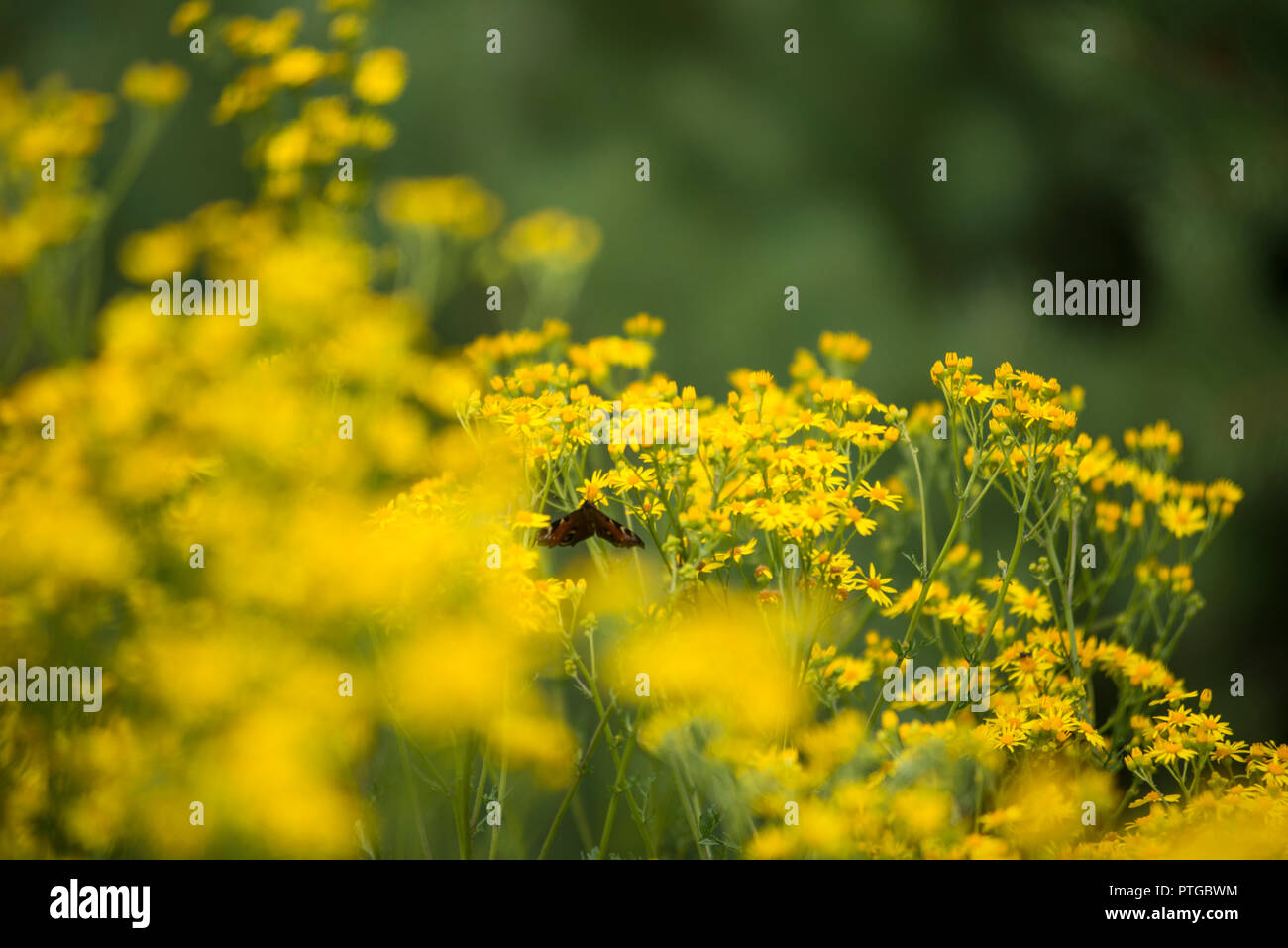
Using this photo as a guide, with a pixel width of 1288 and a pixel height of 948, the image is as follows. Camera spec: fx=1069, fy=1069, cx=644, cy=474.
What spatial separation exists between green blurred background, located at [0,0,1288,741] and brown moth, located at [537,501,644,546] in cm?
39

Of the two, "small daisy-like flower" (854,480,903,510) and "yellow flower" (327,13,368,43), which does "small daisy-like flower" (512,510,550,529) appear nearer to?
"small daisy-like flower" (854,480,903,510)

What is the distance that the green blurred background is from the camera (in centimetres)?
122

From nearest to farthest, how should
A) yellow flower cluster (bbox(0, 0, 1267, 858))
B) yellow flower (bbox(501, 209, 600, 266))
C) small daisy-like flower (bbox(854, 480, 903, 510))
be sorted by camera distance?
yellow flower cluster (bbox(0, 0, 1267, 858)) → small daisy-like flower (bbox(854, 480, 903, 510)) → yellow flower (bbox(501, 209, 600, 266))

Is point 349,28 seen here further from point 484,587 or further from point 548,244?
point 484,587

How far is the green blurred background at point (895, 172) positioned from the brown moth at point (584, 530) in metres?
0.39

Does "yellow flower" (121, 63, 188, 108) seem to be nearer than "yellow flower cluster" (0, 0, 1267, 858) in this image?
No

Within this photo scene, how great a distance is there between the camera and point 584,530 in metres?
0.79

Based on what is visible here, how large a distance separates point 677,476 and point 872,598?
0.58 feet

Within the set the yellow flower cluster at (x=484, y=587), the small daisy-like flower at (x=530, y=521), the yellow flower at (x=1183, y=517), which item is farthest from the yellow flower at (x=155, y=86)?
the yellow flower at (x=1183, y=517)

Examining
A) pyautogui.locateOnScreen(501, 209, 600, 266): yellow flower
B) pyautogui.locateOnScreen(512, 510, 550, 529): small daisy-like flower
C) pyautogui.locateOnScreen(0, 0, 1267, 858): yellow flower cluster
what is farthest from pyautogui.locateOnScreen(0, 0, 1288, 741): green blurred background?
pyautogui.locateOnScreen(512, 510, 550, 529): small daisy-like flower

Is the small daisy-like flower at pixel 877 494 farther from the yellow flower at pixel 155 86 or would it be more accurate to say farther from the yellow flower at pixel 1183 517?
the yellow flower at pixel 155 86
